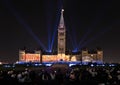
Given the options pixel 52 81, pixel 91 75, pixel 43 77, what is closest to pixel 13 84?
pixel 52 81

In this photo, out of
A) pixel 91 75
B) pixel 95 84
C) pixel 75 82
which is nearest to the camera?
pixel 95 84

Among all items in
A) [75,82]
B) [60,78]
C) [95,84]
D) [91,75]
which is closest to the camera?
[95,84]

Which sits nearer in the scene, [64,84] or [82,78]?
[64,84]

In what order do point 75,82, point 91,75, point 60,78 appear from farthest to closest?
point 91,75, point 60,78, point 75,82

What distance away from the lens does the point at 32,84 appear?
31016 millimetres

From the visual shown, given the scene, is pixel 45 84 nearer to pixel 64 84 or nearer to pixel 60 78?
pixel 64 84

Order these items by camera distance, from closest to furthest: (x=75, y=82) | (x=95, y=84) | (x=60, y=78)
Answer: (x=95, y=84) < (x=75, y=82) < (x=60, y=78)

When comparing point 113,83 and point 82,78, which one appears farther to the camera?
point 82,78

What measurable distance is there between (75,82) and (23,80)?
12.4 feet

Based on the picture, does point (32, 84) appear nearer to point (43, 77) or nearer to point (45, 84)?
point (45, 84)

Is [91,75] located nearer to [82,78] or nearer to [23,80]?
[82,78]

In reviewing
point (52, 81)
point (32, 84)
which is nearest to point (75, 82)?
point (52, 81)

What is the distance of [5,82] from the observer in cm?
3222

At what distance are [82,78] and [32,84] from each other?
20.7 ft
